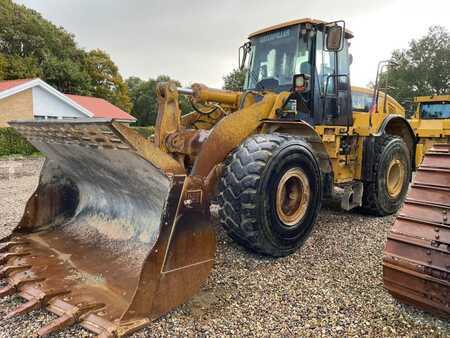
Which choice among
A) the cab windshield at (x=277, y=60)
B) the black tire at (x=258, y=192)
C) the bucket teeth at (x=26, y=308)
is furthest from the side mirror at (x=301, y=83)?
the bucket teeth at (x=26, y=308)

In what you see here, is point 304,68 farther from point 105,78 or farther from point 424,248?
point 105,78

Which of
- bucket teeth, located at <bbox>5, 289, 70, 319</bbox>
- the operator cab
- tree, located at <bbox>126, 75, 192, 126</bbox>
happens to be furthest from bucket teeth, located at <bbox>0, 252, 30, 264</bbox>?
tree, located at <bbox>126, 75, 192, 126</bbox>

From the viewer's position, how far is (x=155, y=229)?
3295 mm

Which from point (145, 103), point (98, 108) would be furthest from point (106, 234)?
point (145, 103)

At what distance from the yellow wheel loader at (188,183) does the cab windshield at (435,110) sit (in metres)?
9.38

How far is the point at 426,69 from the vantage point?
3534cm

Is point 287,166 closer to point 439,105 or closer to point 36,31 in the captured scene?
point 439,105

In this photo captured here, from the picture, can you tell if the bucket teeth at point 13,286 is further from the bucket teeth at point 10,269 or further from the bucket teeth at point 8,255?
the bucket teeth at point 8,255

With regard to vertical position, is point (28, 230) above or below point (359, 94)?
below

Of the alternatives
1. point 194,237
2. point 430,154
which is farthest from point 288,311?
point 430,154

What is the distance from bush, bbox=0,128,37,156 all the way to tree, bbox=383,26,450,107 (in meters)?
30.3

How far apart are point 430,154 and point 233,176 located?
1.62 meters

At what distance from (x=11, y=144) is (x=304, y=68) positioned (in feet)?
45.3

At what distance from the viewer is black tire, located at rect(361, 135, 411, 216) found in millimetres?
5293
